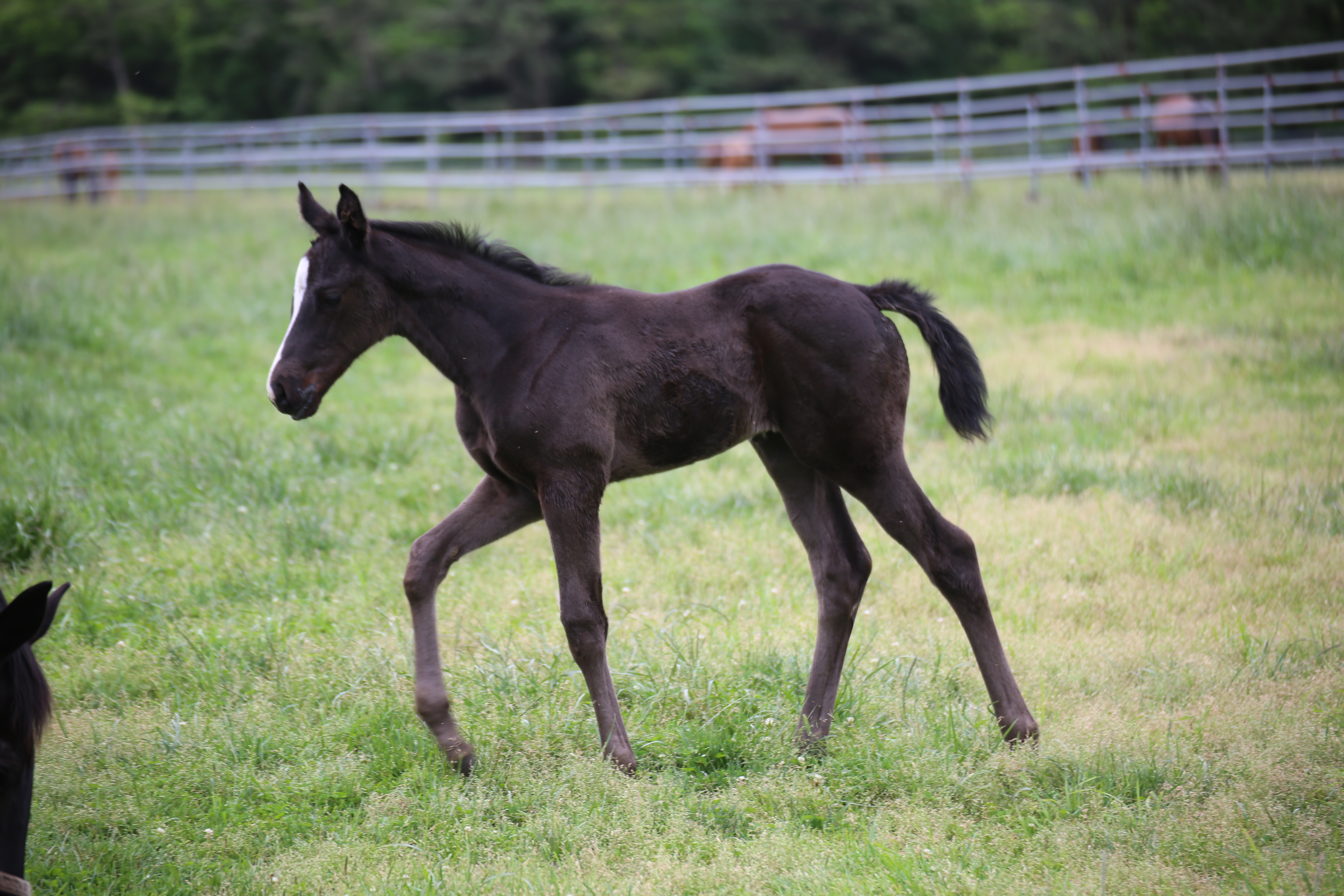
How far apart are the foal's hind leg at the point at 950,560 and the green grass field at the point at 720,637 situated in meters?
0.13

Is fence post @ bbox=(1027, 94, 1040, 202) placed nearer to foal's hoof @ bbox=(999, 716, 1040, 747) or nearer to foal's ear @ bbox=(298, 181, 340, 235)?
foal's hoof @ bbox=(999, 716, 1040, 747)

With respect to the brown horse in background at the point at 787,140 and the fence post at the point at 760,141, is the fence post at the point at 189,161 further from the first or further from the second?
the fence post at the point at 760,141

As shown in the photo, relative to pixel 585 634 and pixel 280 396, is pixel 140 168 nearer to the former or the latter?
pixel 280 396

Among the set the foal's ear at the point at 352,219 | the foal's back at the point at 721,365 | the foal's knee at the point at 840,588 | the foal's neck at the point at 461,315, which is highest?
the foal's ear at the point at 352,219

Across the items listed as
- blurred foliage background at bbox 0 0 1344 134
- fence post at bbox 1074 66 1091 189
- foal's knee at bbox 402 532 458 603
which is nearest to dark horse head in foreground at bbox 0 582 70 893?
foal's knee at bbox 402 532 458 603

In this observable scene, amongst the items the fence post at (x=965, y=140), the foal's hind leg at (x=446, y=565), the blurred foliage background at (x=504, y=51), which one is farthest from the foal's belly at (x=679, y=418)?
the blurred foliage background at (x=504, y=51)

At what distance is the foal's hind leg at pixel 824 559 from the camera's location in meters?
3.90

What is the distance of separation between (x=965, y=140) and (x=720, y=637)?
13.8 metres

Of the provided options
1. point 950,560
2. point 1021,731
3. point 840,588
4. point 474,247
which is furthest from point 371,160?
point 1021,731

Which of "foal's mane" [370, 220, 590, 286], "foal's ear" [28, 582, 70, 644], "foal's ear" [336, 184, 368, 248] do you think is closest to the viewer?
"foal's ear" [28, 582, 70, 644]

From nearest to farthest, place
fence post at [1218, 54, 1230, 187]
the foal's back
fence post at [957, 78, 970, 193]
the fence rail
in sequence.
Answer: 1. the foal's back
2. fence post at [1218, 54, 1230, 187]
3. the fence rail
4. fence post at [957, 78, 970, 193]

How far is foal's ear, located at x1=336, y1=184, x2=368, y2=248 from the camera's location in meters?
3.40

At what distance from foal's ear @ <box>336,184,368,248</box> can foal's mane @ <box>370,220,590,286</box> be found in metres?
0.18

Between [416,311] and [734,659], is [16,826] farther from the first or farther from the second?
[734,659]
